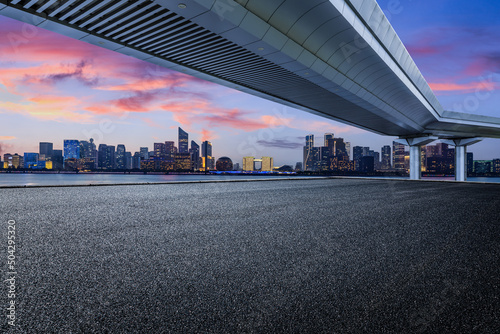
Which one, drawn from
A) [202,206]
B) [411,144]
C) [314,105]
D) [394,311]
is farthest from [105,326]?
[411,144]

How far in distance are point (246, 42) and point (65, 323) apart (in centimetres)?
1184

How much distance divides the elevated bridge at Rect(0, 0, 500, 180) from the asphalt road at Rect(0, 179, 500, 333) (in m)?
7.34

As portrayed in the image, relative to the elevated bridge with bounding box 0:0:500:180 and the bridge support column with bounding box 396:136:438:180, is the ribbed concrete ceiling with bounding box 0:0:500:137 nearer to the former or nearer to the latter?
the elevated bridge with bounding box 0:0:500:180

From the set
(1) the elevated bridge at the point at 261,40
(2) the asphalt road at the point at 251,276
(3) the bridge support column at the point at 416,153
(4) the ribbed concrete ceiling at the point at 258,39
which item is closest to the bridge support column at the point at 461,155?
(3) the bridge support column at the point at 416,153

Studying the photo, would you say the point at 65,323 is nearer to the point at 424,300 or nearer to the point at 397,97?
the point at 424,300

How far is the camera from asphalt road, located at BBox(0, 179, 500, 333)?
2350mm

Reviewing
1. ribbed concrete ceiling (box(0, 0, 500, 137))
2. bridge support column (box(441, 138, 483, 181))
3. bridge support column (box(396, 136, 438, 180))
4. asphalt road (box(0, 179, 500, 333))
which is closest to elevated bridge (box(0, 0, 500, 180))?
ribbed concrete ceiling (box(0, 0, 500, 137))

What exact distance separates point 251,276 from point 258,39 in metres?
10.6

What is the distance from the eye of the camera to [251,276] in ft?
10.7

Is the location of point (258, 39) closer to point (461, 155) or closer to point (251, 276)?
point (251, 276)

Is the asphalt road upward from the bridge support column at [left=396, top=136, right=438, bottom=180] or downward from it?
downward

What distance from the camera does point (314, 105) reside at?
26.0m

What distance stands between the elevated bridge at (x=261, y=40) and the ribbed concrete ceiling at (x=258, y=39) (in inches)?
1.6

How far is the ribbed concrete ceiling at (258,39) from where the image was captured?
32.1 ft
